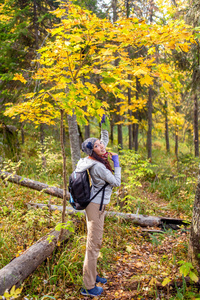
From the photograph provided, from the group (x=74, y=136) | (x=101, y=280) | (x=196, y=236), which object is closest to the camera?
(x=196, y=236)

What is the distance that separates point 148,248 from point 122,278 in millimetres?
1039

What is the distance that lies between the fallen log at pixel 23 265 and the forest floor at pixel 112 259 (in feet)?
0.55

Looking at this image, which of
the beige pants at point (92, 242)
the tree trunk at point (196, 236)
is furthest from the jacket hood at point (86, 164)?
the tree trunk at point (196, 236)

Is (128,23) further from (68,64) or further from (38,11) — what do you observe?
(38,11)

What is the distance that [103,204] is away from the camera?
9.90 feet

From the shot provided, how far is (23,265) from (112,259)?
5.47ft

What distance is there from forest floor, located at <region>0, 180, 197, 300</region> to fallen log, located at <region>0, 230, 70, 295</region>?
0.55 feet

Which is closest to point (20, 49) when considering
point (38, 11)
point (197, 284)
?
point (38, 11)

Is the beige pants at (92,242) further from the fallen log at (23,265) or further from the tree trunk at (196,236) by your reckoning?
the tree trunk at (196,236)

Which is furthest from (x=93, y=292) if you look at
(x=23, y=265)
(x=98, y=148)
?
(x=98, y=148)

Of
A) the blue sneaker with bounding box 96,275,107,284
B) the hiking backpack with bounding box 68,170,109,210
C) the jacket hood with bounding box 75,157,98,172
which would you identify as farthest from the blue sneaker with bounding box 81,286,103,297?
the jacket hood with bounding box 75,157,98,172

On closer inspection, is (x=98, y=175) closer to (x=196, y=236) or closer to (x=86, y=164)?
(x=86, y=164)

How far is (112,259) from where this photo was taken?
12.7 ft

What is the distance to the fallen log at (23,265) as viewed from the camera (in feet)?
8.73
